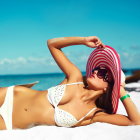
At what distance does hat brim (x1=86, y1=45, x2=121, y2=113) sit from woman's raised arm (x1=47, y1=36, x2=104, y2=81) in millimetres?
198

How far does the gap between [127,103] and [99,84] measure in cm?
49

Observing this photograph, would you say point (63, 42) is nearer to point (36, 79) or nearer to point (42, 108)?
point (42, 108)

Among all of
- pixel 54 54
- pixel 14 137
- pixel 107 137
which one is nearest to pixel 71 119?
pixel 107 137

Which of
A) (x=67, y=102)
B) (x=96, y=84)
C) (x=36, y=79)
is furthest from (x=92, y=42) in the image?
(x=36, y=79)

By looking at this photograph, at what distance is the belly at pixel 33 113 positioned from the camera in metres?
3.29

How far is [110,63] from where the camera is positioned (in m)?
3.56

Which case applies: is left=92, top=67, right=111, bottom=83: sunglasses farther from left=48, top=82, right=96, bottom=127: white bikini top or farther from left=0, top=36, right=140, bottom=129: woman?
left=48, top=82, right=96, bottom=127: white bikini top

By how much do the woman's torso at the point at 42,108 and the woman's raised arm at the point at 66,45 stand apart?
24 cm

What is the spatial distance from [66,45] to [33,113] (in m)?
1.22

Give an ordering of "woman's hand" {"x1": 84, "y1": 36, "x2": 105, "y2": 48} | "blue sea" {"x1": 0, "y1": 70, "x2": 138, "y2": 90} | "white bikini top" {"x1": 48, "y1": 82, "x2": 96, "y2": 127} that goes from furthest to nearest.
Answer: "blue sea" {"x1": 0, "y1": 70, "x2": 138, "y2": 90}, "woman's hand" {"x1": 84, "y1": 36, "x2": 105, "y2": 48}, "white bikini top" {"x1": 48, "y1": 82, "x2": 96, "y2": 127}

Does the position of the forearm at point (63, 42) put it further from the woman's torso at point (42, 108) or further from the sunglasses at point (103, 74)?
the woman's torso at point (42, 108)

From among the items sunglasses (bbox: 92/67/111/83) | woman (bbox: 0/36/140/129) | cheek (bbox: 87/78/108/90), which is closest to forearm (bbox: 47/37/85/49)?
woman (bbox: 0/36/140/129)

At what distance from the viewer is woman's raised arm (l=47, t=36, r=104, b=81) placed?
3602mm

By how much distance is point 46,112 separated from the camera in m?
3.28
